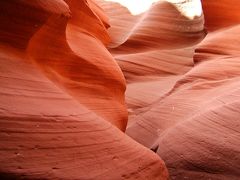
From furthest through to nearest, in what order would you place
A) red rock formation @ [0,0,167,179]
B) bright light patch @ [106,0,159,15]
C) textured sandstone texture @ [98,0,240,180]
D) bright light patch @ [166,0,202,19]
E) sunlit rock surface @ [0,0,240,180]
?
1. bright light patch @ [106,0,159,15]
2. bright light patch @ [166,0,202,19]
3. textured sandstone texture @ [98,0,240,180]
4. sunlit rock surface @ [0,0,240,180]
5. red rock formation @ [0,0,167,179]

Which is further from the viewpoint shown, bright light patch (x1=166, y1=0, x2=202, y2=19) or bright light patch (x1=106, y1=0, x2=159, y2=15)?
bright light patch (x1=106, y1=0, x2=159, y2=15)

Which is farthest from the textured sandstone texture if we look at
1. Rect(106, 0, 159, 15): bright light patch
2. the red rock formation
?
the red rock formation

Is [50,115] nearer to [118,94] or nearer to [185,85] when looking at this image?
[118,94]

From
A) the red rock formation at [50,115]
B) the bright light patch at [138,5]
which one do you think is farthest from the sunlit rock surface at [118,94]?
the bright light patch at [138,5]

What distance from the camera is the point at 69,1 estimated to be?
16.7 ft

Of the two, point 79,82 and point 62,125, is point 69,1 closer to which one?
point 79,82

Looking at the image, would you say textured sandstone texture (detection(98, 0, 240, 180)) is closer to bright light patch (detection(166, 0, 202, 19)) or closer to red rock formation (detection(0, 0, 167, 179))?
bright light patch (detection(166, 0, 202, 19))

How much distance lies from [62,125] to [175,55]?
461cm

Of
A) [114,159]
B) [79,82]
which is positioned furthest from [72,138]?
[79,82]

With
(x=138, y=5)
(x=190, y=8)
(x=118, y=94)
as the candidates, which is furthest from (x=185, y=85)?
(x=138, y=5)

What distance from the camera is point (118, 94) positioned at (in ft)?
16.3

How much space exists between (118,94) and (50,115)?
7.53 feet

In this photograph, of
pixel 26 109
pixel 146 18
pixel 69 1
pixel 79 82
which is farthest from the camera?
pixel 146 18

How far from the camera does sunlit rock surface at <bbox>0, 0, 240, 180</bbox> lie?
2.57 meters
